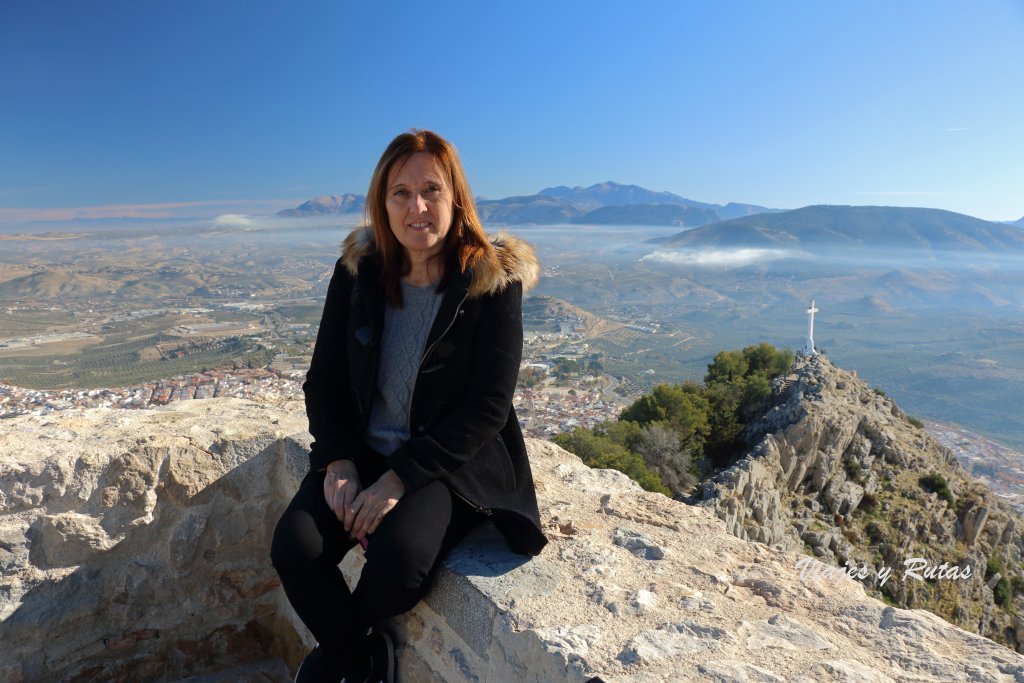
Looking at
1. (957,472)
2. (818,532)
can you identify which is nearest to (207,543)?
(818,532)

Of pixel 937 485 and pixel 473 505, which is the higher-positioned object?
pixel 473 505

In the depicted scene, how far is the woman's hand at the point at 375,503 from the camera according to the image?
181 cm

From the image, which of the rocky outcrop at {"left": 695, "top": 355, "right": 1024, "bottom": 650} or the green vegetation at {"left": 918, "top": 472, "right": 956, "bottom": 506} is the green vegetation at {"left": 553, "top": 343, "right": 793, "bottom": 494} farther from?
the green vegetation at {"left": 918, "top": 472, "right": 956, "bottom": 506}

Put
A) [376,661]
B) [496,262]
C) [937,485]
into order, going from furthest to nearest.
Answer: [937,485]
[496,262]
[376,661]

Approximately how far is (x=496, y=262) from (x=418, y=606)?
111 cm

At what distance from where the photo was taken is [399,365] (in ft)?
6.77

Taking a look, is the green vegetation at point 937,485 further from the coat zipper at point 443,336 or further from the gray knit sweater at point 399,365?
the gray knit sweater at point 399,365

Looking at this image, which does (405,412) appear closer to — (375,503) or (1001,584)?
(375,503)

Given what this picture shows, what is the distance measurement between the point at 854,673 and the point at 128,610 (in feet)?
8.69

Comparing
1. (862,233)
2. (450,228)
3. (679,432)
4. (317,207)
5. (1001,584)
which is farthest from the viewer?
(862,233)

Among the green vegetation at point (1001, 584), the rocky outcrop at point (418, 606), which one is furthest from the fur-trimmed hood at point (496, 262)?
the green vegetation at point (1001, 584)

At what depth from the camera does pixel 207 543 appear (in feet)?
8.66

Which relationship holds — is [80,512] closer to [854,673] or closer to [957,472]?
[854,673]

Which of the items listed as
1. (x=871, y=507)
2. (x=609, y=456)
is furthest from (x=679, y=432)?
(x=609, y=456)
